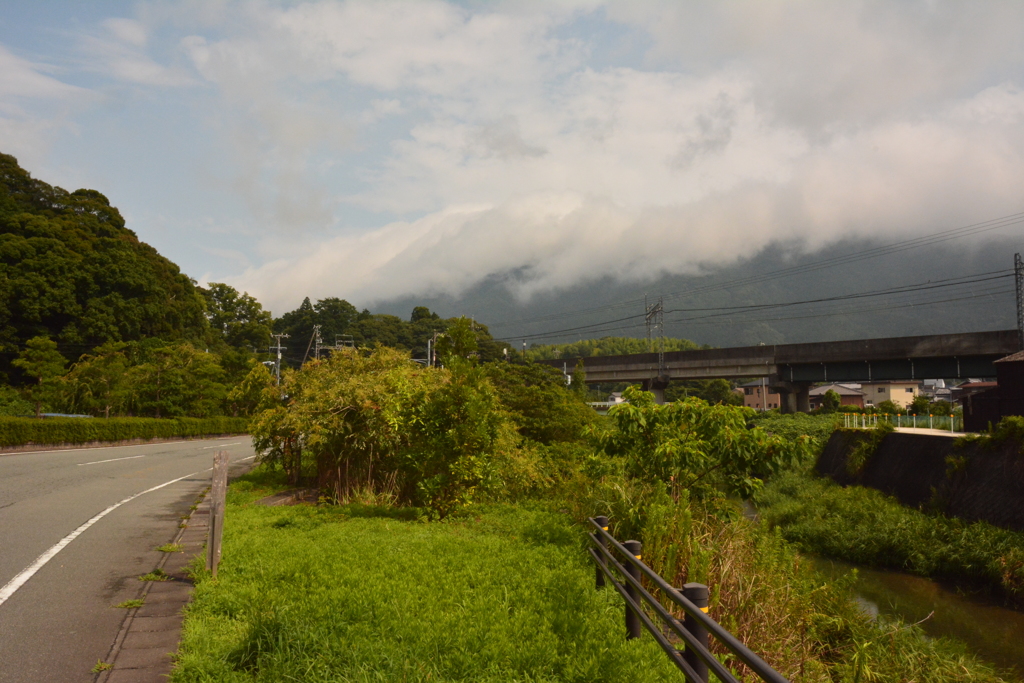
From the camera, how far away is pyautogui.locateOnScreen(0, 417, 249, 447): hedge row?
2594cm

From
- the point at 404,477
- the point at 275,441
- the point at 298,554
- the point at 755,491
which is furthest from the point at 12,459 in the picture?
the point at 755,491

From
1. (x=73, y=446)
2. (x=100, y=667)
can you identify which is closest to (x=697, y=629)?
(x=100, y=667)

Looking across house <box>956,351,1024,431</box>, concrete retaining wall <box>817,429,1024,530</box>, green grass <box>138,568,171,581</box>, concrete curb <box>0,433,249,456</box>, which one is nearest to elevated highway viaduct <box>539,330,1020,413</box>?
house <box>956,351,1024,431</box>

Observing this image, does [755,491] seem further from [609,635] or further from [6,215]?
[6,215]

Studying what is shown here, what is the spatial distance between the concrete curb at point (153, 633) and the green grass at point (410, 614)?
5.3 inches

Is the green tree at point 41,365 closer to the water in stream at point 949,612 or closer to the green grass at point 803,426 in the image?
the green grass at point 803,426

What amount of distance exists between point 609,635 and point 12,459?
22748 mm

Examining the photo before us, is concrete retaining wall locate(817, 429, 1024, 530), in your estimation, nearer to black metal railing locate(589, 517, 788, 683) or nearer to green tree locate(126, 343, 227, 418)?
black metal railing locate(589, 517, 788, 683)

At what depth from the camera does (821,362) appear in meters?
49.0

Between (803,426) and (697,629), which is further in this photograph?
(803,426)

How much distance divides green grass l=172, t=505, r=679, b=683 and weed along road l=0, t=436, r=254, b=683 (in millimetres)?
834

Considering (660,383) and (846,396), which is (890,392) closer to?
(846,396)

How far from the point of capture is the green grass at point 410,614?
4879 mm

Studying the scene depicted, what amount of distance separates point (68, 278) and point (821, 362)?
53.1 meters
